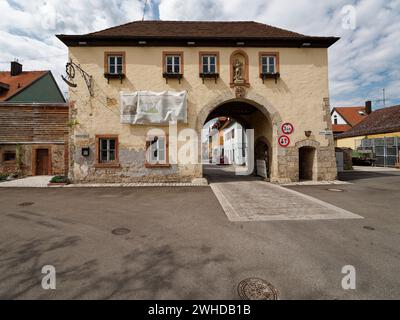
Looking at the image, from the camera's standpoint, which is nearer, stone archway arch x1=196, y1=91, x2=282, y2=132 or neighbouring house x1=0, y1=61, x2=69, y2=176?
stone archway arch x1=196, y1=91, x2=282, y2=132

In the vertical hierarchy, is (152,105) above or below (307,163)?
above

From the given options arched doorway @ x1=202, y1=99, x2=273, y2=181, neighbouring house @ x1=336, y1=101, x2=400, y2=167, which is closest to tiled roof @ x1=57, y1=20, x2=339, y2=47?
arched doorway @ x1=202, y1=99, x2=273, y2=181

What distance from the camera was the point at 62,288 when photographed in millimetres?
2797

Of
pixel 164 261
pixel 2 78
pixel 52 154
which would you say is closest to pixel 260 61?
pixel 164 261

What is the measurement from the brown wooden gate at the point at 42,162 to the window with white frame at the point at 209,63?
13.6 metres

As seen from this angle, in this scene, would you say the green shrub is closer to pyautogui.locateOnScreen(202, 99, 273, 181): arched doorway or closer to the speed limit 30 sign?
pyautogui.locateOnScreen(202, 99, 273, 181): arched doorway

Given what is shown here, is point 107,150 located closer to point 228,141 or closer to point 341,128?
point 228,141

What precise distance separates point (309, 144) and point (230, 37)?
812 centimetres

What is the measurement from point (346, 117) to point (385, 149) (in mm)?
18041

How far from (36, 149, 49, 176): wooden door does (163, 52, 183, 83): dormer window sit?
11.5 m

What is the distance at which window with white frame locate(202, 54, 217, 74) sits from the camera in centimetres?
1189

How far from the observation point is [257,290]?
2.77 metres

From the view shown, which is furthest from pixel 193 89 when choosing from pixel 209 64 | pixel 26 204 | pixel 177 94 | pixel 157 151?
pixel 26 204

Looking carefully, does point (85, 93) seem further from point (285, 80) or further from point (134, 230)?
point (285, 80)
